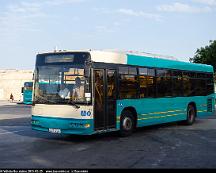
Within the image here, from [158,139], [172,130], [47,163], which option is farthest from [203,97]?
[47,163]

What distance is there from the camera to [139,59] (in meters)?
14.4

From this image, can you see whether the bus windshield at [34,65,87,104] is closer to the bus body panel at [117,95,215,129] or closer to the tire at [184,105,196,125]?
the bus body panel at [117,95,215,129]

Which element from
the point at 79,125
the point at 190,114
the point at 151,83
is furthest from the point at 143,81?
the point at 190,114

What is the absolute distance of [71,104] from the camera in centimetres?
1179

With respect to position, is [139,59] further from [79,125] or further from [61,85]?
[79,125]

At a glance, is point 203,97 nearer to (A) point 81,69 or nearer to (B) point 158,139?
(B) point 158,139

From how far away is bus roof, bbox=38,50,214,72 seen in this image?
12.6m

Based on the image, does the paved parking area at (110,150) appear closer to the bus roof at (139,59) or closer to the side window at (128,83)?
the side window at (128,83)

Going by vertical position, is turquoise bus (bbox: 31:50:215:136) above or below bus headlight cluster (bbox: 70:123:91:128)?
above

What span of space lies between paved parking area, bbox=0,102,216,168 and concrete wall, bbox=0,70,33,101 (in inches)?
2065

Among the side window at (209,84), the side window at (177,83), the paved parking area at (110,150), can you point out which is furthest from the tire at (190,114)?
the paved parking area at (110,150)

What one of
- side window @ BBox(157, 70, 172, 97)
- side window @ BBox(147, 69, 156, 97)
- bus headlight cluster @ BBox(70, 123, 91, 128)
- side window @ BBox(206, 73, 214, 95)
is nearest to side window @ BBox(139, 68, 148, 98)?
side window @ BBox(147, 69, 156, 97)

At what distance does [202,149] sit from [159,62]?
18.3ft

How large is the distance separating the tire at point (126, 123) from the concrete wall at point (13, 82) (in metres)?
53.8
